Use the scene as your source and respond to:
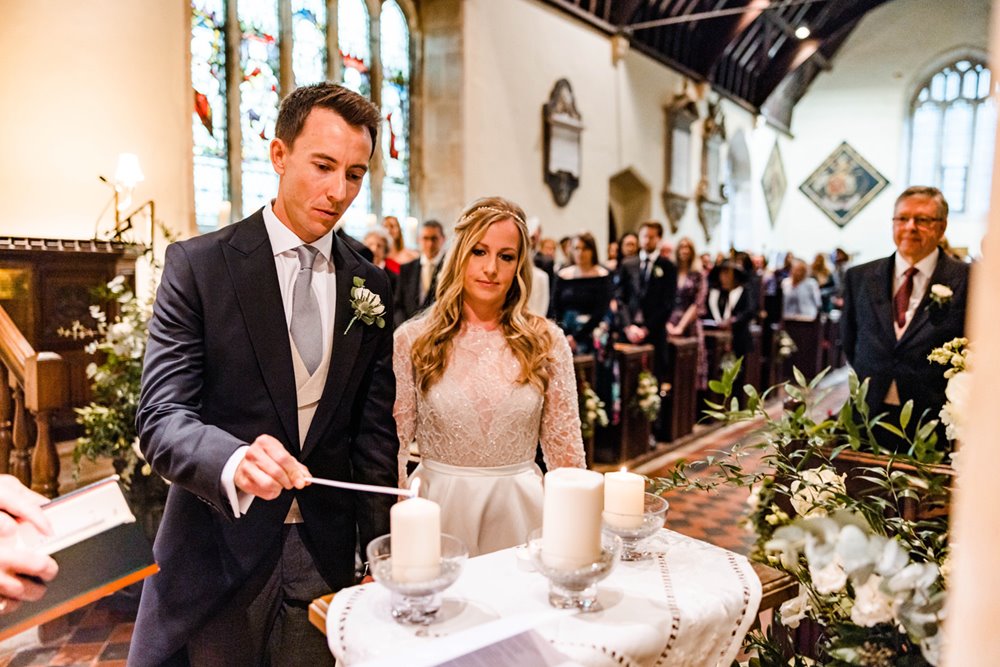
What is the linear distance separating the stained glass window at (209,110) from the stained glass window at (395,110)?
2.04 meters

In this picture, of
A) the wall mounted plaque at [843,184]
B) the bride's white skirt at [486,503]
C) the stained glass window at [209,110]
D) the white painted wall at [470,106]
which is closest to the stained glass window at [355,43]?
the white painted wall at [470,106]

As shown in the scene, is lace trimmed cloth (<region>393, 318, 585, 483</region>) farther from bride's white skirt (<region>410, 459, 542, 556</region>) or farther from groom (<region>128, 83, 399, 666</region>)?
groom (<region>128, 83, 399, 666</region>)

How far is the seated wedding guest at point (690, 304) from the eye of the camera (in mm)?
7328

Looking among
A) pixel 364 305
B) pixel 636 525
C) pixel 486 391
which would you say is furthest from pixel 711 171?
pixel 636 525

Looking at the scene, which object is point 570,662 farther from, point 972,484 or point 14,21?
point 14,21

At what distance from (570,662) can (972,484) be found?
0.63 m

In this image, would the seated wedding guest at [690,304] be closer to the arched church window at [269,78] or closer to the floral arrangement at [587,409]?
the floral arrangement at [587,409]

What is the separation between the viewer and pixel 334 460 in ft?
5.65

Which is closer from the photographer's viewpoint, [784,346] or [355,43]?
[355,43]

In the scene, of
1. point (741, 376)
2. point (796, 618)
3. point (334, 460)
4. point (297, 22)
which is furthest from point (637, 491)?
point (297, 22)

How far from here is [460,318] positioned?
238cm

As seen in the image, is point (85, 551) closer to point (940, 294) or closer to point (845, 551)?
point (845, 551)

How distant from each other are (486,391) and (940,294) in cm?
191

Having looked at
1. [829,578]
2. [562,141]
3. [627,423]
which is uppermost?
[562,141]
